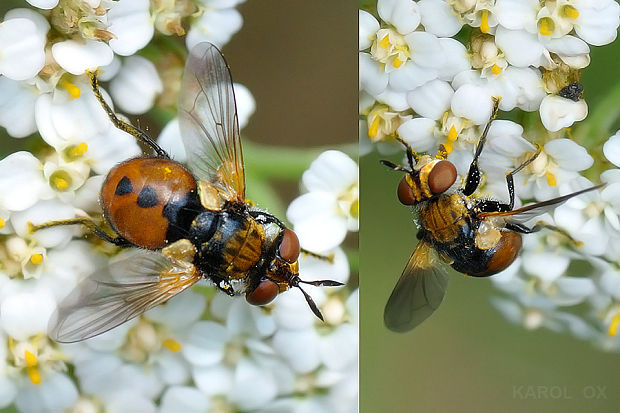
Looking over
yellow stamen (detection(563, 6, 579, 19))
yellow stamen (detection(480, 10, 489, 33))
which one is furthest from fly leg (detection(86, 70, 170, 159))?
yellow stamen (detection(563, 6, 579, 19))

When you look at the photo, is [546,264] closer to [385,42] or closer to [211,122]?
[385,42]

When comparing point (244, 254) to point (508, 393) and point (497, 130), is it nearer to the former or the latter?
point (497, 130)

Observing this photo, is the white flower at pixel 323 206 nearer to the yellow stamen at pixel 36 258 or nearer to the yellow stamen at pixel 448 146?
the yellow stamen at pixel 448 146

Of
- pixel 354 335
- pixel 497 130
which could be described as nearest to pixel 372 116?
pixel 497 130

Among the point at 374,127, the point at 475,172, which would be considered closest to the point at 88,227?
the point at 374,127

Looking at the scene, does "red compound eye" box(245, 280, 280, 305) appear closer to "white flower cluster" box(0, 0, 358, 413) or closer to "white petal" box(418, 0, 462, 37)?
"white flower cluster" box(0, 0, 358, 413)

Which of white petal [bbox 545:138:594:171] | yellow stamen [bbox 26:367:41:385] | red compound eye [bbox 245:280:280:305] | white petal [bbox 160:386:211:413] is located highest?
white petal [bbox 545:138:594:171]
